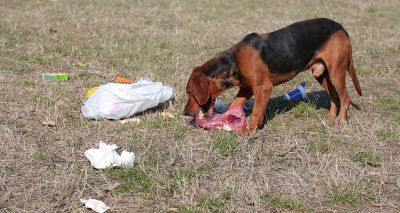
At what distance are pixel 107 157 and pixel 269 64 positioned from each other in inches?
90.9

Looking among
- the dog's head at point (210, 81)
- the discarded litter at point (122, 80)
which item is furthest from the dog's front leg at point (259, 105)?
the discarded litter at point (122, 80)

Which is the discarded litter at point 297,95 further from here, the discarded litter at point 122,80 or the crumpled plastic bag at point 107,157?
the crumpled plastic bag at point 107,157

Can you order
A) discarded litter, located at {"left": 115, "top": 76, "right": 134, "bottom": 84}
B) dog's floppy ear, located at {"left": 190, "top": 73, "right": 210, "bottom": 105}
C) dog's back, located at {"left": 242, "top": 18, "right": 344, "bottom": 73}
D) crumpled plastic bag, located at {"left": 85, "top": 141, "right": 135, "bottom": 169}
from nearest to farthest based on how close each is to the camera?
crumpled plastic bag, located at {"left": 85, "top": 141, "right": 135, "bottom": 169}
dog's floppy ear, located at {"left": 190, "top": 73, "right": 210, "bottom": 105}
dog's back, located at {"left": 242, "top": 18, "right": 344, "bottom": 73}
discarded litter, located at {"left": 115, "top": 76, "right": 134, "bottom": 84}

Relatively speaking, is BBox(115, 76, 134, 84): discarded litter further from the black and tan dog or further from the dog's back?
the dog's back

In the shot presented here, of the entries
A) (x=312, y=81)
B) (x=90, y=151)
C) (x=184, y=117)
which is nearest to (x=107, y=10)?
(x=312, y=81)

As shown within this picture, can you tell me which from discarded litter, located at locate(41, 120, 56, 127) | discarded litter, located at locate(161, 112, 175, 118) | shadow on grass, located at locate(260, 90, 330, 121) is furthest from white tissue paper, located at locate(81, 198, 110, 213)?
shadow on grass, located at locate(260, 90, 330, 121)

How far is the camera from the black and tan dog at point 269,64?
5996mm

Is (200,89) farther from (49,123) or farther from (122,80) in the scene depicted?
(122,80)

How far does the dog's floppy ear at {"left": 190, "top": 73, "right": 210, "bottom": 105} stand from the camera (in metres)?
5.79

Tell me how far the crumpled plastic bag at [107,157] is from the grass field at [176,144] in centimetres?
8

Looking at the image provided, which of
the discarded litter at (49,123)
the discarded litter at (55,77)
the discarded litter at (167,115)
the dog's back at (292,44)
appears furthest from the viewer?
the discarded litter at (55,77)

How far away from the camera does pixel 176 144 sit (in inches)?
217

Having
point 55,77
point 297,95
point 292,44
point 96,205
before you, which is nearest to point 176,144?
point 96,205

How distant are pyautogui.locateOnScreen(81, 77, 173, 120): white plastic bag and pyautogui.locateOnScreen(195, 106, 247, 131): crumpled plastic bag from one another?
711 mm
